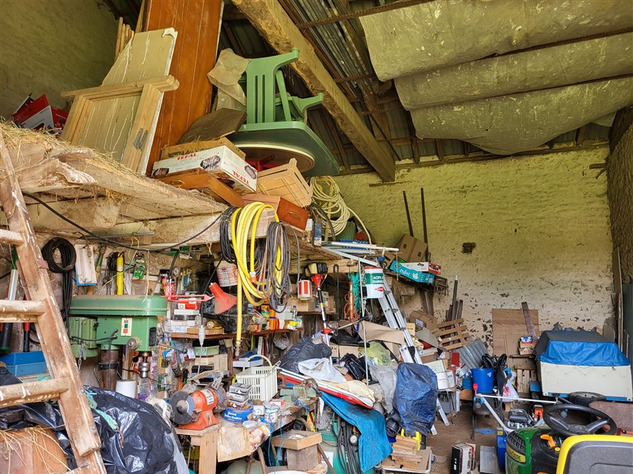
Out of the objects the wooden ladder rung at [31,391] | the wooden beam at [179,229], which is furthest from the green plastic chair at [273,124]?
the wooden ladder rung at [31,391]

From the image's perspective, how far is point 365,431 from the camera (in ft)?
13.3

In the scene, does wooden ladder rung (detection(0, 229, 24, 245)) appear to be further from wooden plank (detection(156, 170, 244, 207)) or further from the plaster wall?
the plaster wall

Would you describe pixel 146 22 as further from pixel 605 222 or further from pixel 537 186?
pixel 605 222

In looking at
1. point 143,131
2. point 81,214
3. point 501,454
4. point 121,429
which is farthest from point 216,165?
point 501,454

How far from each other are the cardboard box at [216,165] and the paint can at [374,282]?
224 cm

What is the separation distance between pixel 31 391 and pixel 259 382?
2241mm

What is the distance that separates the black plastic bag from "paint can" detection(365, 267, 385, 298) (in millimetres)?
867

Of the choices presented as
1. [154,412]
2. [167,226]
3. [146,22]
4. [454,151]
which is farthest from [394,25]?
[454,151]

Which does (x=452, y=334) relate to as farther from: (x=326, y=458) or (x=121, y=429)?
(x=121, y=429)

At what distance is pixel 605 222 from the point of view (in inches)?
294

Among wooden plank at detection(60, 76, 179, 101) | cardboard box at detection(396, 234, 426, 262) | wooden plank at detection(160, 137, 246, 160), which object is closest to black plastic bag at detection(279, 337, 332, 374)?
wooden plank at detection(160, 137, 246, 160)

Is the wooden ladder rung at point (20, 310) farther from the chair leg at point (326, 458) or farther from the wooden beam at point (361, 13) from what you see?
the wooden beam at point (361, 13)

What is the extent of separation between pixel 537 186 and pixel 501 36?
14.2 ft

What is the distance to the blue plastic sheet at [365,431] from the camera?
4008mm
